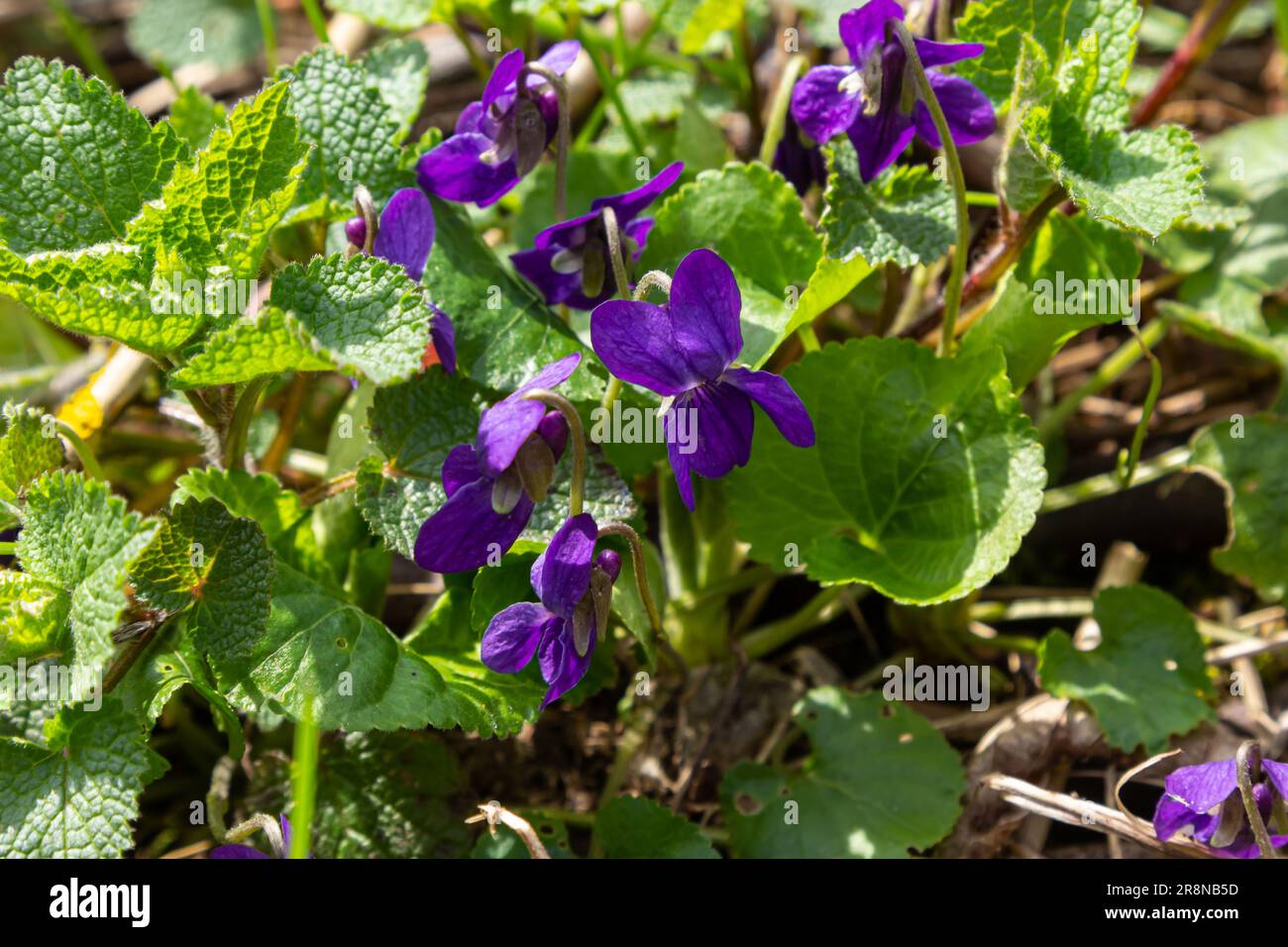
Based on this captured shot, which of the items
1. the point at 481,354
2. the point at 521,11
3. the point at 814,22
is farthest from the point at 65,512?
the point at 814,22

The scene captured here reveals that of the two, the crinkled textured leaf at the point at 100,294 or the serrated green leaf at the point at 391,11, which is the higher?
the serrated green leaf at the point at 391,11

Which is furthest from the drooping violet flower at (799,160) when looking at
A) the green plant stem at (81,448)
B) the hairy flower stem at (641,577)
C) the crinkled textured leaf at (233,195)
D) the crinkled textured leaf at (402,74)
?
the green plant stem at (81,448)

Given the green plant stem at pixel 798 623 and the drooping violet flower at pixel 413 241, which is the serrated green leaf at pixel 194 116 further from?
the green plant stem at pixel 798 623

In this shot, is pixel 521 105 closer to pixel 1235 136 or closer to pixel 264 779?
pixel 264 779

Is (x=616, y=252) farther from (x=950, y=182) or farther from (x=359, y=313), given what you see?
(x=950, y=182)

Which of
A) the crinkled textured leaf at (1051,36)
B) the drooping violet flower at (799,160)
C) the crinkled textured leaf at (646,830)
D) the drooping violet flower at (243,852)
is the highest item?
the crinkled textured leaf at (1051,36)

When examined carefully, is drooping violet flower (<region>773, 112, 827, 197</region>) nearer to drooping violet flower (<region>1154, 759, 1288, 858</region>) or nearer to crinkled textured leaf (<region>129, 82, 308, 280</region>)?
crinkled textured leaf (<region>129, 82, 308, 280</region>)

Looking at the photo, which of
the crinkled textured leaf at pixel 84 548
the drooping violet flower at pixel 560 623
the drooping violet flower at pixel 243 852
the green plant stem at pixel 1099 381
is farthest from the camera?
the green plant stem at pixel 1099 381
